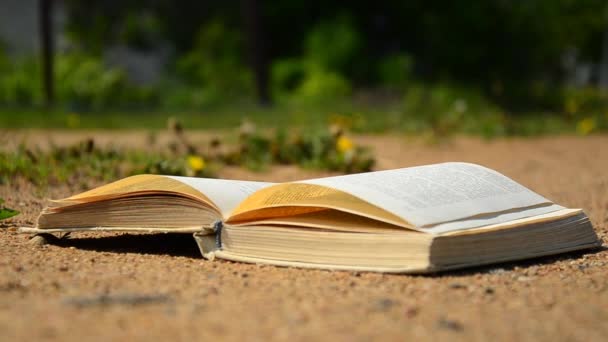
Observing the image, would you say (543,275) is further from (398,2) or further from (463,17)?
(398,2)

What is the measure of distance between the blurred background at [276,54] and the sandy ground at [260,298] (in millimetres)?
9521

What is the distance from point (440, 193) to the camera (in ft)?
8.46

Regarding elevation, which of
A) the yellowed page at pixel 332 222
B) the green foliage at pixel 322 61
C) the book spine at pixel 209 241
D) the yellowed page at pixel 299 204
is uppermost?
the green foliage at pixel 322 61

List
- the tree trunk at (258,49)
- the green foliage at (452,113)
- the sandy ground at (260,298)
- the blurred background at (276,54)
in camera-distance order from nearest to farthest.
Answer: the sandy ground at (260,298) < the green foliage at (452,113) < the tree trunk at (258,49) < the blurred background at (276,54)

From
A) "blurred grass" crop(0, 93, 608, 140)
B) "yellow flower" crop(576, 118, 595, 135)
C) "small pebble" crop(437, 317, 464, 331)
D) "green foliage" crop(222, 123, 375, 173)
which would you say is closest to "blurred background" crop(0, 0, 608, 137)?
"blurred grass" crop(0, 93, 608, 140)

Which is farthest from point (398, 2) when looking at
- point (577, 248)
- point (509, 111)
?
point (577, 248)

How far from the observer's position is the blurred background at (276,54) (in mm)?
13188

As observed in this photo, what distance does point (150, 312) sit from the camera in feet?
6.43

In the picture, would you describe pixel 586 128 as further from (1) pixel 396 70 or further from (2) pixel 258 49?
(1) pixel 396 70

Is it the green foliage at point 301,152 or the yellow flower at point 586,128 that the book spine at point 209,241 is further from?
the yellow flower at point 586,128

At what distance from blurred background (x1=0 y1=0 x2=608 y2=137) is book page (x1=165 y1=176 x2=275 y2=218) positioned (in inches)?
370

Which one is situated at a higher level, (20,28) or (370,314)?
(20,28)

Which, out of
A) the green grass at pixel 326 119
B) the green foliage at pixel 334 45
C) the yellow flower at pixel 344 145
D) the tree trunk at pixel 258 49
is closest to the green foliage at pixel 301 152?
the yellow flower at pixel 344 145

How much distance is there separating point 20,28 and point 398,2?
633 cm
